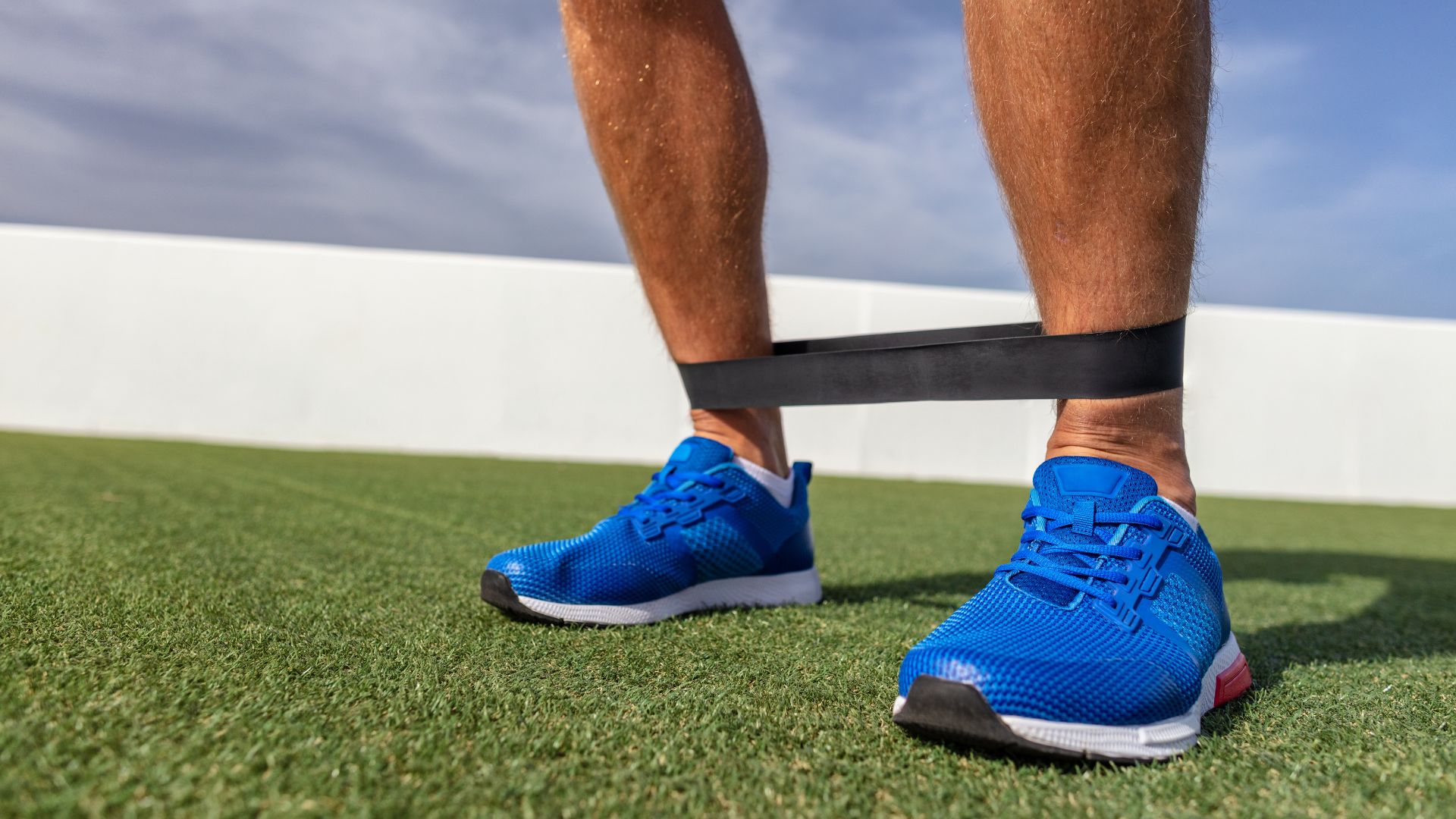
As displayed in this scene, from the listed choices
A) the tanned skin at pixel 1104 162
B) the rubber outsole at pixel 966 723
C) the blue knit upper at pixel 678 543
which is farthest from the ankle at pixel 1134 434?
the blue knit upper at pixel 678 543

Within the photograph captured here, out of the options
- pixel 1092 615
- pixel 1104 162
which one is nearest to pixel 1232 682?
pixel 1092 615

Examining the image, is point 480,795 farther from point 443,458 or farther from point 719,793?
point 443,458

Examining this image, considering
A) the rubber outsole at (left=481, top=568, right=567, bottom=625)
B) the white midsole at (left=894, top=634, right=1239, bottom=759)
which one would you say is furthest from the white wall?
the white midsole at (left=894, top=634, right=1239, bottom=759)

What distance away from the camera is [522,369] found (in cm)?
648

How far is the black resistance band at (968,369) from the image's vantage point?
0.66 metres

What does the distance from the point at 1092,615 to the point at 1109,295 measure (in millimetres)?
236

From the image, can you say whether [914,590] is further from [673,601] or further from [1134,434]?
[1134,434]

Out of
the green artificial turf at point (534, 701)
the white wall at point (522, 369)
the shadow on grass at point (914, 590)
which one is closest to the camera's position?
the green artificial turf at point (534, 701)

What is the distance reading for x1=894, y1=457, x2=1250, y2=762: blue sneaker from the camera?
0.51 meters

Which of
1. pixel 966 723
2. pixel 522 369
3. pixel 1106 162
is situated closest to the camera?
pixel 966 723

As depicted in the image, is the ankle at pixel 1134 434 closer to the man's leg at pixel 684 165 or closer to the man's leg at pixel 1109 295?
the man's leg at pixel 1109 295

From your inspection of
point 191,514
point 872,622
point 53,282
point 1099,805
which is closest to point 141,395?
point 53,282

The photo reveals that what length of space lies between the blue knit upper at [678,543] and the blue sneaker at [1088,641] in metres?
0.32

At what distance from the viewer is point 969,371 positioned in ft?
2.35
